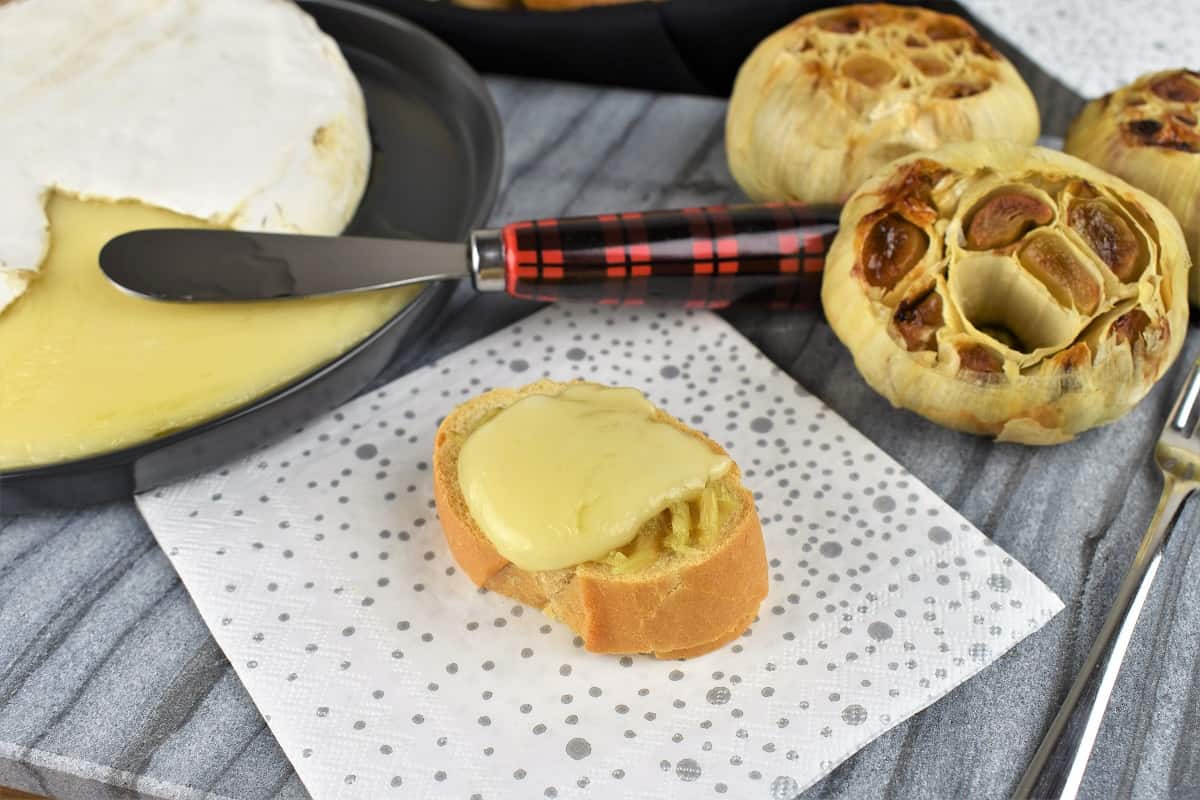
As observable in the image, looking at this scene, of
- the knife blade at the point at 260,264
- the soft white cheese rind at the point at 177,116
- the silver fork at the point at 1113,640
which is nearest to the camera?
A: the silver fork at the point at 1113,640

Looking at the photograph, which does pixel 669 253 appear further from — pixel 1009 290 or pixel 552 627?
pixel 552 627

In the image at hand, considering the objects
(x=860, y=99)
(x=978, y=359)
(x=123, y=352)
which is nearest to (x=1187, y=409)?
(x=978, y=359)

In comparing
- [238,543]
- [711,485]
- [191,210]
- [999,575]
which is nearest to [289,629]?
[238,543]

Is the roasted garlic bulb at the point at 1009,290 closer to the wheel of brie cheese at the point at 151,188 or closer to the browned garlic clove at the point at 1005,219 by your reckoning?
the browned garlic clove at the point at 1005,219

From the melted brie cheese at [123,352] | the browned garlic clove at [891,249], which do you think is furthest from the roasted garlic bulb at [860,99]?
the melted brie cheese at [123,352]

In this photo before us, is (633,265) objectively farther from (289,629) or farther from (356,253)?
(289,629)

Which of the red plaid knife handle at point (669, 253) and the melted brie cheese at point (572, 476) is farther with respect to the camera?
the red plaid knife handle at point (669, 253)
